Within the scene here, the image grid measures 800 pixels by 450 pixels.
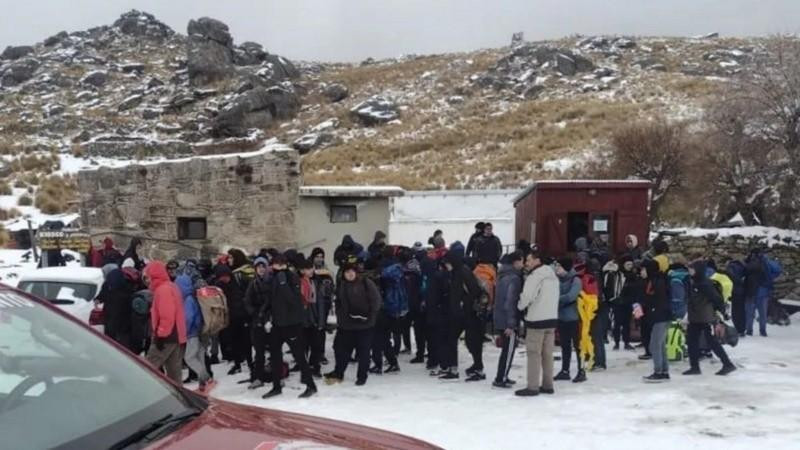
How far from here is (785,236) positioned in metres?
15.7

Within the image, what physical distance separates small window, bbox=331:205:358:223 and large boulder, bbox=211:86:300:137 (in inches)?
1259

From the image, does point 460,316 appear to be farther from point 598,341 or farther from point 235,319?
point 235,319

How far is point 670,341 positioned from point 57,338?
894cm

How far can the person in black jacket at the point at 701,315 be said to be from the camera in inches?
364

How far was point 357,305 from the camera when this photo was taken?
884 cm

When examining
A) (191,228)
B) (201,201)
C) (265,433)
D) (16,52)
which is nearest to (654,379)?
(265,433)

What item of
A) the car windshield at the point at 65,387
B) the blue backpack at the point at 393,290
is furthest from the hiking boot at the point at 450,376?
the car windshield at the point at 65,387

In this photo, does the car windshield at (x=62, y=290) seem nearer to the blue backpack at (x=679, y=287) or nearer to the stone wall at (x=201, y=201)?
the stone wall at (x=201, y=201)

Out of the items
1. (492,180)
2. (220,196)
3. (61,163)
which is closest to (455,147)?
(492,180)

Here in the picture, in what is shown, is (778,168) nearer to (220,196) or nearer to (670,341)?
(670,341)

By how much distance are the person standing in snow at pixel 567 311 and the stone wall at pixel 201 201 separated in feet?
19.0

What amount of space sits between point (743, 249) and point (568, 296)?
28.7ft

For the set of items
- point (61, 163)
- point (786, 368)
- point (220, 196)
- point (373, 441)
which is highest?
point (61, 163)

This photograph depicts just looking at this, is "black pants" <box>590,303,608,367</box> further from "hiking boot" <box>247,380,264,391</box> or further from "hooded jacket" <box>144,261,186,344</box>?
"hooded jacket" <box>144,261,186,344</box>
